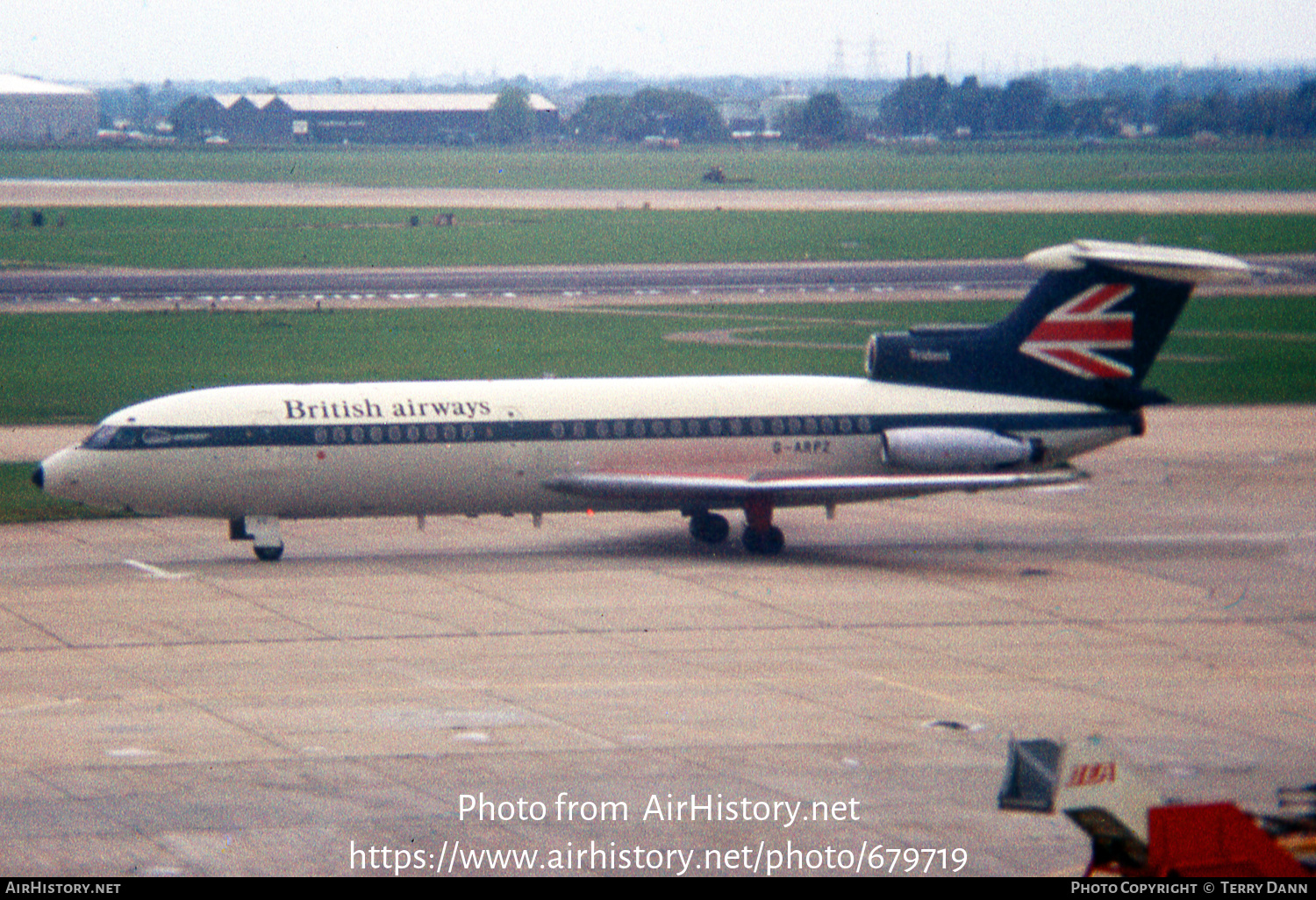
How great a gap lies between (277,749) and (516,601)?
8.99 metres

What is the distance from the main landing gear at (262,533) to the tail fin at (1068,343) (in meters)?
13.1

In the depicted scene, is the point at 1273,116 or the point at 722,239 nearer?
the point at 722,239

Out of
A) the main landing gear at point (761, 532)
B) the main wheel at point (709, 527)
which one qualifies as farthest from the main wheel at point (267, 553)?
the main landing gear at point (761, 532)

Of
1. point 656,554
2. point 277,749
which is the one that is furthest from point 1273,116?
point 277,749

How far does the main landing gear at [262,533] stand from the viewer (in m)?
34.0

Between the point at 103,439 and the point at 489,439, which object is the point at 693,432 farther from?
the point at 103,439

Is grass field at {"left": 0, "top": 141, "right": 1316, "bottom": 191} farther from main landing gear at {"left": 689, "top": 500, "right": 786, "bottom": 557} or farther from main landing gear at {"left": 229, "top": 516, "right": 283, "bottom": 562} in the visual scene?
main landing gear at {"left": 229, "top": 516, "right": 283, "bottom": 562}

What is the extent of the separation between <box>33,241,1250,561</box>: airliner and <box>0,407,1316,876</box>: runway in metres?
1.40

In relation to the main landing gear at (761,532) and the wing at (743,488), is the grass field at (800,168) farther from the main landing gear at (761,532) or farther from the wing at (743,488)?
the main landing gear at (761,532)

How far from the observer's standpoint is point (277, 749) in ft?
71.2

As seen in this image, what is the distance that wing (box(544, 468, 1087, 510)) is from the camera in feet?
111

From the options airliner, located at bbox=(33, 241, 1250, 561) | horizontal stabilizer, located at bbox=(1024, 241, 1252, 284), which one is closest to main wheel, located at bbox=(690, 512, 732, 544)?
airliner, located at bbox=(33, 241, 1250, 561)

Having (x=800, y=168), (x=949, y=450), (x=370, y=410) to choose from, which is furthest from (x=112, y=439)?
(x=800, y=168)
